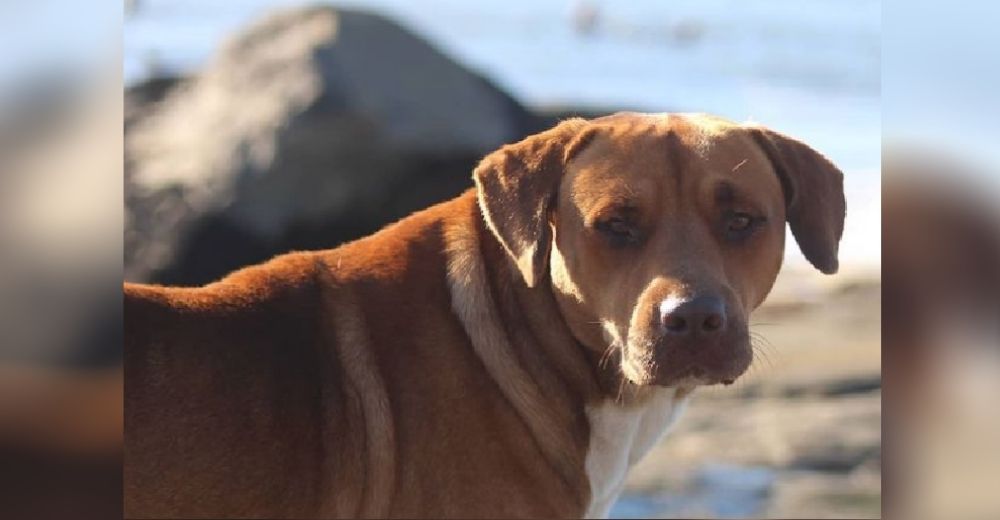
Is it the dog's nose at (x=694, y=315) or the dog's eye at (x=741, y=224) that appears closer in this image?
the dog's nose at (x=694, y=315)

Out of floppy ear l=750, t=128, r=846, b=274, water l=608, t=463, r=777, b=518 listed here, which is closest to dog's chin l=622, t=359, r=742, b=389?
floppy ear l=750, t=128, r=846, b=274

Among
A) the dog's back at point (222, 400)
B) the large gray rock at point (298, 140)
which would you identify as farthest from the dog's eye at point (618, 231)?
the large gray rock at point (298, 140)

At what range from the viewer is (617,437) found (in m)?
3.09

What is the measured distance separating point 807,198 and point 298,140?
20.0 feet

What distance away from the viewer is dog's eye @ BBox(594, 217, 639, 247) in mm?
2896

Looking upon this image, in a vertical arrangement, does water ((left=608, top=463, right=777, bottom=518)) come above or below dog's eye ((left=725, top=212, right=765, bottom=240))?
below

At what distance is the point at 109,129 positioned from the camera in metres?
1.72

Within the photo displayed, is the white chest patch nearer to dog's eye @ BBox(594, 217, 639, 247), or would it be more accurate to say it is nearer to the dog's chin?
the dog's chin

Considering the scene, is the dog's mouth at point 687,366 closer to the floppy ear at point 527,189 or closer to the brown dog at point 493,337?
the brown dog at point 493,337

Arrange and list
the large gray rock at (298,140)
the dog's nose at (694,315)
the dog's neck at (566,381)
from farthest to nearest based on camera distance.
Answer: the large gray rock at (298,140) → the dog's neck at (566,381) → the dog's nose at (694,315)

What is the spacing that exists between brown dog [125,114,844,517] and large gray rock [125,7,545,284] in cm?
561

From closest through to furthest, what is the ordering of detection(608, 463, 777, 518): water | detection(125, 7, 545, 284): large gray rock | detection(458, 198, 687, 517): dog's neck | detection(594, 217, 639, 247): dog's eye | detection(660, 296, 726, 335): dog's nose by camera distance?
detection(660, 296, 726, 335): dog's nose → detection(594, 217, 639, 247): dog's eye → detection(458, 198, 687, 517): dog's neck → detection(608, 463, 777, 518): water → detection(125, 7, 545, 284): large gray rock

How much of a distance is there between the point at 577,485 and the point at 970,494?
4.44 feet

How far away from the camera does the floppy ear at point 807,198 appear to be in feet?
10.1
